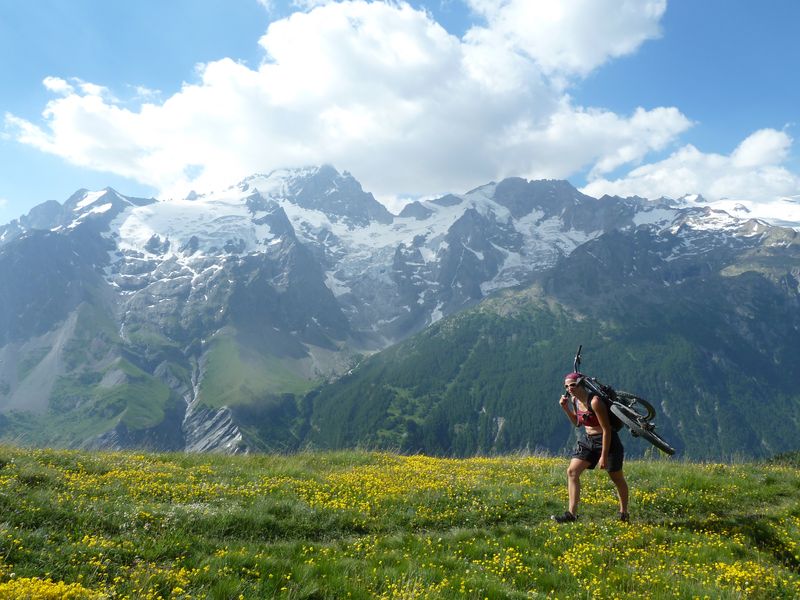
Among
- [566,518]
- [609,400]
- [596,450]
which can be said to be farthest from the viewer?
[596,450]

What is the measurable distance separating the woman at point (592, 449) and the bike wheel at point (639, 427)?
474 millimetres

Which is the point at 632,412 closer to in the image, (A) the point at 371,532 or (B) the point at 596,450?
(B) the point at 596,450

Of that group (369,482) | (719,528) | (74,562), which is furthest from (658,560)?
(74,562)

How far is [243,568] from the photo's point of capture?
8.70m

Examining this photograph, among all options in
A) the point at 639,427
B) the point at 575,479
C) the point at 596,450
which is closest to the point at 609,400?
the point at 639,427

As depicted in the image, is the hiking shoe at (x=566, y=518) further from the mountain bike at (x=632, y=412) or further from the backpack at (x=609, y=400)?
the mountain bike at (x=632, y=412)

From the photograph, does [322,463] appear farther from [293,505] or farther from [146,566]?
[146,566]

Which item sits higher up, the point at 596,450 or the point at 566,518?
the point at 596,450

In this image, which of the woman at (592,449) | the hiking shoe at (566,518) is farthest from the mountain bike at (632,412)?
the hiking shoe at (566,518)

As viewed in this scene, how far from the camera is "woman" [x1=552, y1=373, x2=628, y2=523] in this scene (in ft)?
42.0

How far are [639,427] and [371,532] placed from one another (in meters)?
6.86

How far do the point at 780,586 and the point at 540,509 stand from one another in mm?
5570

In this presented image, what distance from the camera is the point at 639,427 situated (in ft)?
39.4

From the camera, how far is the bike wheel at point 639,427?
39.4 ft
